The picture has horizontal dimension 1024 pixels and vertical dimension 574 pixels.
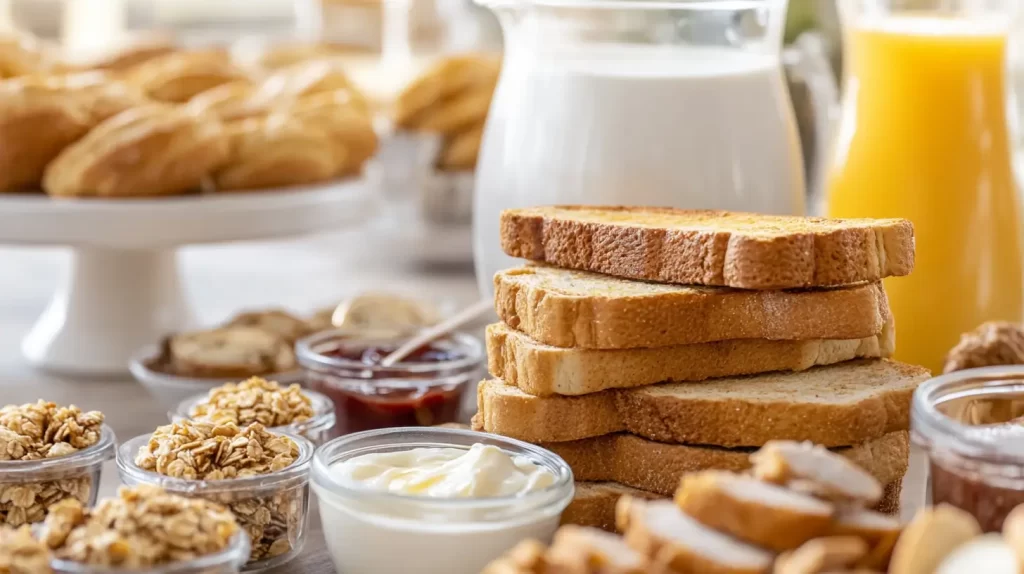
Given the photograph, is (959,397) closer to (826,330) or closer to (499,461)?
(826,330)

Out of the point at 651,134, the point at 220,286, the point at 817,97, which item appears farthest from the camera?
the point at 220,286

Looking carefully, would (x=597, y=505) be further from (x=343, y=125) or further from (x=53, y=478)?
(x=343, y=125)

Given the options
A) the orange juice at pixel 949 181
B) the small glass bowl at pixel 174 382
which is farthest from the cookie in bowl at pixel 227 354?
the orange juice at pixel 949 181

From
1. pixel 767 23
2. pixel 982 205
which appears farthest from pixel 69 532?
pixel 982 205

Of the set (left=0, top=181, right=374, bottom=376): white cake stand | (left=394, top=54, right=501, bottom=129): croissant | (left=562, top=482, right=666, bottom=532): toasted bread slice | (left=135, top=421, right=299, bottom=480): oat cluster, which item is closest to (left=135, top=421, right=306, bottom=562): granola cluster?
(left=135, top=421, right=299, bottom=480): oat cluster

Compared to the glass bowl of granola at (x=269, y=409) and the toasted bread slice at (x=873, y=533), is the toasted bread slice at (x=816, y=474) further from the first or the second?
the glass bowl of granola at (x=269, y=409)

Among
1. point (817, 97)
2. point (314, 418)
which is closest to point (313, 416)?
point (314, 418)
